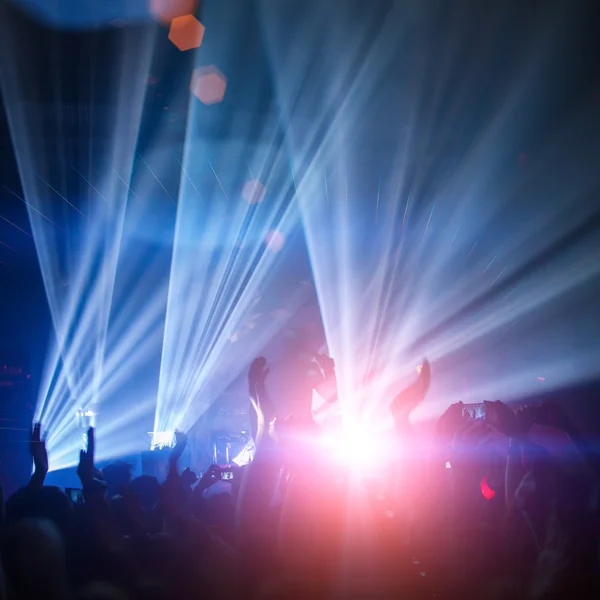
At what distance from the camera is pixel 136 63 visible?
5922 mm

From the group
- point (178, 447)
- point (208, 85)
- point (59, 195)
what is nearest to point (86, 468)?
point (178, 447)

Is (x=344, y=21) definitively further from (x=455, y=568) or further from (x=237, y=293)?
(x=237, y=293)

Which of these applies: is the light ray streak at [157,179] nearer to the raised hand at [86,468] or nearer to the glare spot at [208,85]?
the glare spot at [208,85]

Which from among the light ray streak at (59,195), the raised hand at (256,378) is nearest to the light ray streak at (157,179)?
the light ray streak at (59,195)

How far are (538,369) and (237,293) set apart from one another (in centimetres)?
853

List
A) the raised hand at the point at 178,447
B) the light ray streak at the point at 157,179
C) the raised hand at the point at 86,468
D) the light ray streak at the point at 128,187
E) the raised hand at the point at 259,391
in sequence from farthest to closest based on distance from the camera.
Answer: the light ray streak at the point at 128,187
the light ray streak at the point at 157,179
the raised hand at the point at 178,447
the raised hand at the point at 86,468
the raised hand at the point at 259,391

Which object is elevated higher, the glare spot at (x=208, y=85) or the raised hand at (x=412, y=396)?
the glare spot at (x=208, y=85)

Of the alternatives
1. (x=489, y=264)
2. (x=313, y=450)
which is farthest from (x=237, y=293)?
(x=313, y=450)

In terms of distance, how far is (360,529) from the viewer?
296cm

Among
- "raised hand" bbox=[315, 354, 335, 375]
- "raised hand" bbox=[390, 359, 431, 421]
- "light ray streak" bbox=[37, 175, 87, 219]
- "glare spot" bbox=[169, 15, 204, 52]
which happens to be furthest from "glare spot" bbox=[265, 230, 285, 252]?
"raised hand" bbox=[390, 359, 431, 421]

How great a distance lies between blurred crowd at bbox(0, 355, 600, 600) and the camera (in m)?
2.45

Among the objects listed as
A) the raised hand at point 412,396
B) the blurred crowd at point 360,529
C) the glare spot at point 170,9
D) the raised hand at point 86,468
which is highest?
the glare spot at point 170,9

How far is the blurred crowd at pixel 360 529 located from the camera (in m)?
2.45

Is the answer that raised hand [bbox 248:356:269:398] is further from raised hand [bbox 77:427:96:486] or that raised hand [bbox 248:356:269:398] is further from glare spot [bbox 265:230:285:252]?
glare spot [bbox 265:230:285:252]
